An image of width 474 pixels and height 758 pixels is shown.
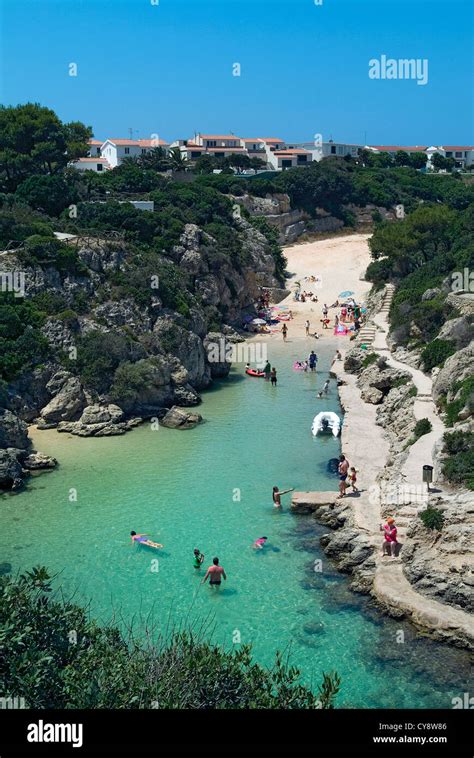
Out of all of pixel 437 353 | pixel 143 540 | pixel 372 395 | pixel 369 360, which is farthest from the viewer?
pixel 369 360

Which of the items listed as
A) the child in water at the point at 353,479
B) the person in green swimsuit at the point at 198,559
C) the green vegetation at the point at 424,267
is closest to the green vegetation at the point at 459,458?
the child in water at the point at 353,479

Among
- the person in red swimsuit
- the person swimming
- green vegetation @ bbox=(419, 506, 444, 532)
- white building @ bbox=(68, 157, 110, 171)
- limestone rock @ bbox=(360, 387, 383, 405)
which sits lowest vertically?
the person swimming

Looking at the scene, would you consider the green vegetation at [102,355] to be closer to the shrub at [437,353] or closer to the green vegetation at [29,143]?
the shrub at [437,353]

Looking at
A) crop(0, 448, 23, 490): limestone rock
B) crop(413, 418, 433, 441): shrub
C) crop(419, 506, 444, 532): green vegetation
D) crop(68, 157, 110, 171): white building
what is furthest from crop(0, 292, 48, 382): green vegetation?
crop(68, 157, 110, 171): white building

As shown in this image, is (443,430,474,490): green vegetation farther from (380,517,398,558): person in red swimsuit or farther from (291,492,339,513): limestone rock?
(291,492,339,513): limestone rock

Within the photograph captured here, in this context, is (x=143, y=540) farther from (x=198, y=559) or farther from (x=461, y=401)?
(x=461, y=401)

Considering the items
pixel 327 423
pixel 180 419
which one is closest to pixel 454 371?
pixel 327 423
